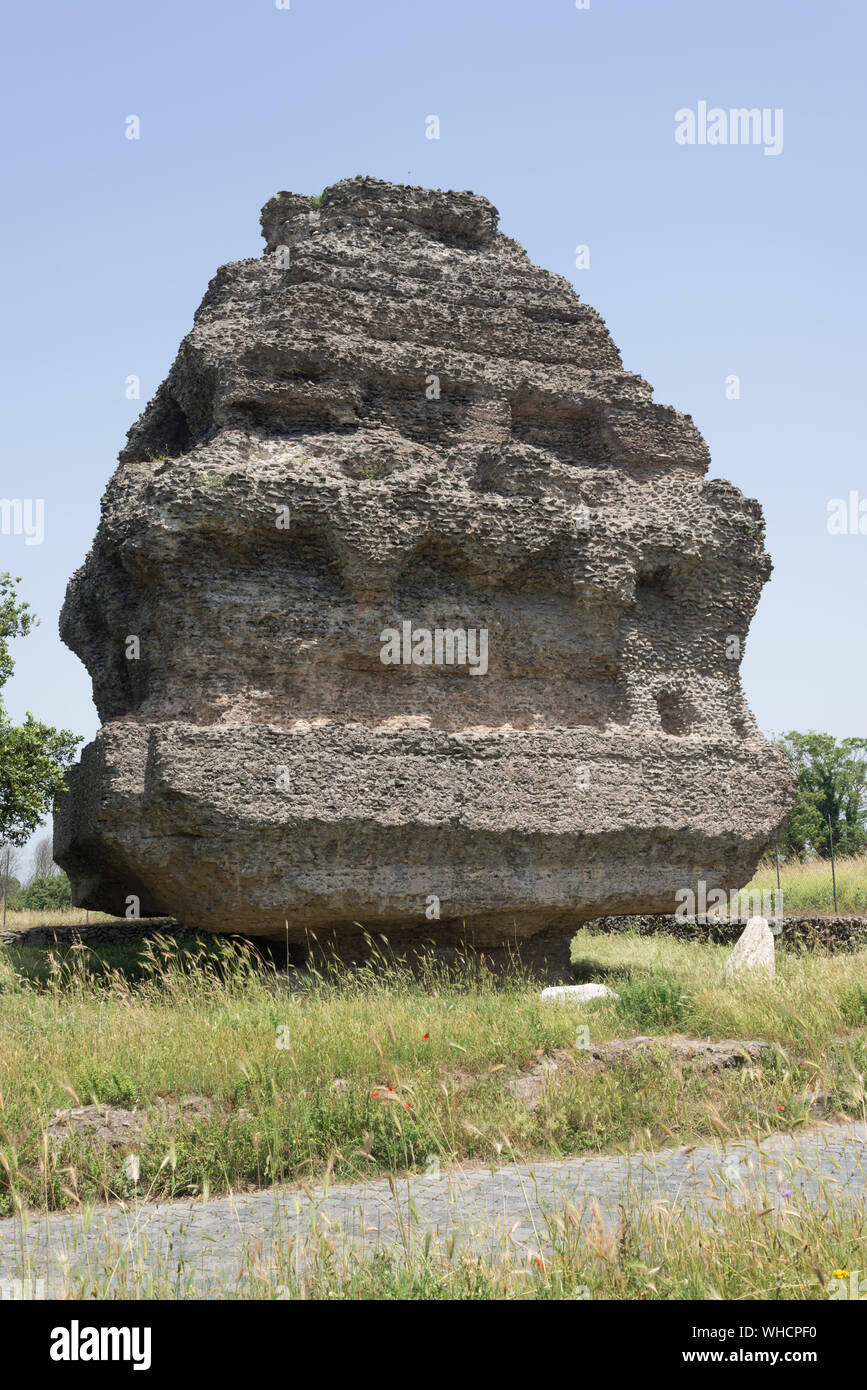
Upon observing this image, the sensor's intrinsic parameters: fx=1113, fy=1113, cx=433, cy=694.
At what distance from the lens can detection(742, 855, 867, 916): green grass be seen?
79.3 feet

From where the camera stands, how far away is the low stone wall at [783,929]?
59.1 ft

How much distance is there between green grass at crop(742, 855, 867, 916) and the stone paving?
17.9 meters

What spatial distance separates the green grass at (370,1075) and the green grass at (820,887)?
46.7 feet

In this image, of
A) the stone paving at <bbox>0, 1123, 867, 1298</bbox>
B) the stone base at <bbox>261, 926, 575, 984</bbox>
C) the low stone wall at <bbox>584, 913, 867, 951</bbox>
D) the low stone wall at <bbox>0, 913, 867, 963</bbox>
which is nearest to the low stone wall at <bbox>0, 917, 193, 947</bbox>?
the low stone wall at <bbox>0, 913, 867, 963</bbox>

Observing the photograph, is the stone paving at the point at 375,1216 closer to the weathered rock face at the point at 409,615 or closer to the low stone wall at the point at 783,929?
the weathered rock face at the point at 409,615

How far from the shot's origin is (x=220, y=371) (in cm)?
1319

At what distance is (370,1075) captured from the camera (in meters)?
7.39

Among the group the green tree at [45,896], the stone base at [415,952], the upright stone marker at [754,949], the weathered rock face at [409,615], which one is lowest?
the green tree at [45,896]

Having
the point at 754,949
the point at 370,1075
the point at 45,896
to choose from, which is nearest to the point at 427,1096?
the point at 370,1075

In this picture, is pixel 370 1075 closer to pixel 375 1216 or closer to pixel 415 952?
pixel 375 1216

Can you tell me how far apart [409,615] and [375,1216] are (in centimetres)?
831

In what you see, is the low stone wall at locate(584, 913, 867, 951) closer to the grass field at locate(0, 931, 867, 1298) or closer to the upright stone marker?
the upright stone marker

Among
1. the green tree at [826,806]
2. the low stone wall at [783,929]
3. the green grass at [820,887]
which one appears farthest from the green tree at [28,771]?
the green tree at [826,806]
